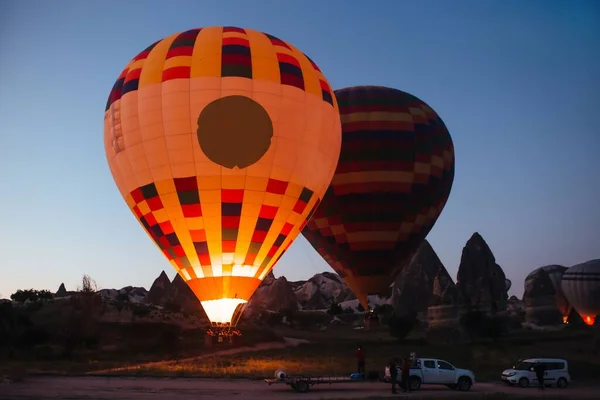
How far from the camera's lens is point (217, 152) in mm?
23438

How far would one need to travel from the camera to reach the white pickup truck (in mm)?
21797

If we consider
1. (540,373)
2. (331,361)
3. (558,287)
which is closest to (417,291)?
(558,287)

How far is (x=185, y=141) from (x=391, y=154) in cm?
1460

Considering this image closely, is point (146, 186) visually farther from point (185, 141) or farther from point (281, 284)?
point (281, 284)

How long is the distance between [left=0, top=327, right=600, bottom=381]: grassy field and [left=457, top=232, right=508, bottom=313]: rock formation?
32499 millimetres

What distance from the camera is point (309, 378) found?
20141 millimetres

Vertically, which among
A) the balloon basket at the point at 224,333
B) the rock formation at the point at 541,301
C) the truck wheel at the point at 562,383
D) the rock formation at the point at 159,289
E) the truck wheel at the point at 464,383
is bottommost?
the truck wheel at the point at 562,383

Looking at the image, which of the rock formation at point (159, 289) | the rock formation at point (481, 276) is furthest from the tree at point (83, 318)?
the rock formation at point (159, 289)

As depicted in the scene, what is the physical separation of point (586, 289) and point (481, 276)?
15804 mm

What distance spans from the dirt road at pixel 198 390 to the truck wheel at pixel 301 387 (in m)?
0.23

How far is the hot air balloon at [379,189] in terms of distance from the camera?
3481 cm

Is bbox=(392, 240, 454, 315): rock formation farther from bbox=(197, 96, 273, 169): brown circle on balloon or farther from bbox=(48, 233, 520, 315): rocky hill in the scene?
bbox=(197, 96, 273, 169): brown circle on balloon

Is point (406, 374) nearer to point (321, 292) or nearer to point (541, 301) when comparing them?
point (541, 301)

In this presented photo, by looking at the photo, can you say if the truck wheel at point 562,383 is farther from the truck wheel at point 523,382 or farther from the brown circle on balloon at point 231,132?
the brown circle on balloon at point 231,132
